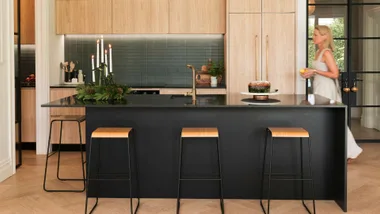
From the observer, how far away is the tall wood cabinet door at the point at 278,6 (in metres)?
6.84

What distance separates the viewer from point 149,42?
305 inches

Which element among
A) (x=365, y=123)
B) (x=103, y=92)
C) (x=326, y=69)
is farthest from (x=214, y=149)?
(x=365, y=123)

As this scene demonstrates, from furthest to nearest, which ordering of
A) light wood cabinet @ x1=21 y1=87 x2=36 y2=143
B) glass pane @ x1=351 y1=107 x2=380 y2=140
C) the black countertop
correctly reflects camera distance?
glass pane @ x1=351 y1=107 x2=380 y2=140 → light wood cabinet @ x1=21 y1=87 x2=36 y2=143 → the black countertop

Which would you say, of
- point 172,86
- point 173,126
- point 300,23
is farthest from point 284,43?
point 173,126

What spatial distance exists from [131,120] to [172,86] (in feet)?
8.59

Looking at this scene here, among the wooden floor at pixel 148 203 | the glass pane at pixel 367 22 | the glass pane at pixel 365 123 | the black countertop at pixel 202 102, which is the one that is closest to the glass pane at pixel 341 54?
the glass pane at pixel 367 22

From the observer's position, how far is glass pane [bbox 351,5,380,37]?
762 cm

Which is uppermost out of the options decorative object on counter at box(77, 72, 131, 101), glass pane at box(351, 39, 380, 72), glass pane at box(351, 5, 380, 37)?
glass pane at box(351, 5, 380, 37)

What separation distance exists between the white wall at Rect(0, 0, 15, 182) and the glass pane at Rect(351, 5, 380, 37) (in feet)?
16.0

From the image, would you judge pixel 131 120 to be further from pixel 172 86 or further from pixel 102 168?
pixel 172 86

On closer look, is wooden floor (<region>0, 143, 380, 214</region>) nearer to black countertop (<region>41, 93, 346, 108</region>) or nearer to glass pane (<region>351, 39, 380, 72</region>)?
black countertop (<region>41, 93, 346, 108</region>)

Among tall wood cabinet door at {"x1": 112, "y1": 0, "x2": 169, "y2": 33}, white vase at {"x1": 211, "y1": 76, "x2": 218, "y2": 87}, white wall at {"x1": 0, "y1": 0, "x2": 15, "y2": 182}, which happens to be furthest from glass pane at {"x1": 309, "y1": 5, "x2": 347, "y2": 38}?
white wall at {"x1": 0, "y1": 0, "x2": 15, "y2": 182}

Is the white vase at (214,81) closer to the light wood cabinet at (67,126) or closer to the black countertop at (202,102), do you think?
the light wood cabinet at (67,126)

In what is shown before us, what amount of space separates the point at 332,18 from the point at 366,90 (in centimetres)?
121
